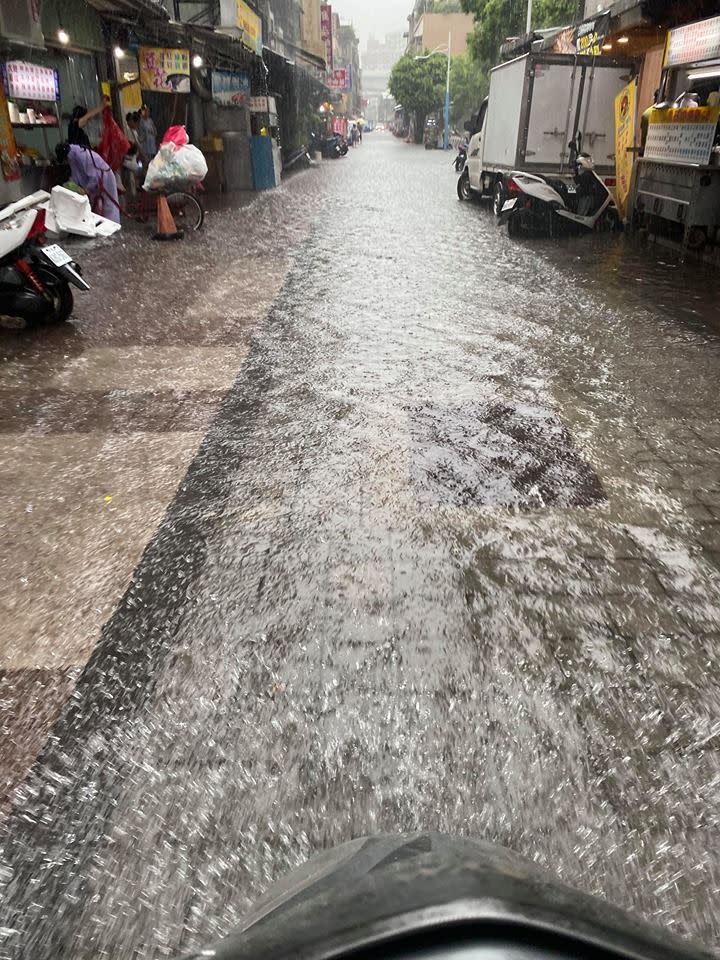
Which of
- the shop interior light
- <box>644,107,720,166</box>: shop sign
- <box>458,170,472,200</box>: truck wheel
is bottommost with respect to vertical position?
<box>458,170,472,200</box>: truck wheel

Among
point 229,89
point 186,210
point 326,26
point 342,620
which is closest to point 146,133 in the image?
point 186,210

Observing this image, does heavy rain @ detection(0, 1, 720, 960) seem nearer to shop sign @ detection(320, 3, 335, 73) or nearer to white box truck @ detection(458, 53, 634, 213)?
white box truck @ detection(458, 53, 634, 213)

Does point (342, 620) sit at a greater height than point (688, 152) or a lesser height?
lesser

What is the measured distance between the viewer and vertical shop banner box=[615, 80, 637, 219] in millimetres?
11891

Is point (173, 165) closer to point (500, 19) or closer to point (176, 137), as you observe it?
point (176, 137)

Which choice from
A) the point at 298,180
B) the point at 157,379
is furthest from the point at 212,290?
the point at 298,180

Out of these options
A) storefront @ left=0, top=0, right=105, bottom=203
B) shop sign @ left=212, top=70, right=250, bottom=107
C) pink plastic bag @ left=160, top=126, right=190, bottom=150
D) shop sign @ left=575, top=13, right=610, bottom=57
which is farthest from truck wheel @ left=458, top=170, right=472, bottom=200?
pink plastic bag @ left=160, top=126, right=190, bottom=150

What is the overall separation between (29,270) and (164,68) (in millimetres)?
12579

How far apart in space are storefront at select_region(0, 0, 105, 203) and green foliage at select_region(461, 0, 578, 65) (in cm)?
2352

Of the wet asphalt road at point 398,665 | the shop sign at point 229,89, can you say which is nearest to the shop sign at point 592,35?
the shop sign at point 229,89

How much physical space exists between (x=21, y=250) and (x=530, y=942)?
281 inches

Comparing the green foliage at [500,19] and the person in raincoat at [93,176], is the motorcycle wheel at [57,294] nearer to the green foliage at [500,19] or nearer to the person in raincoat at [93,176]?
the person in raincoat at [93,176]

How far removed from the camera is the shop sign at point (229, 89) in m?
20.2

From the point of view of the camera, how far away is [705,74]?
10609 millimetres
